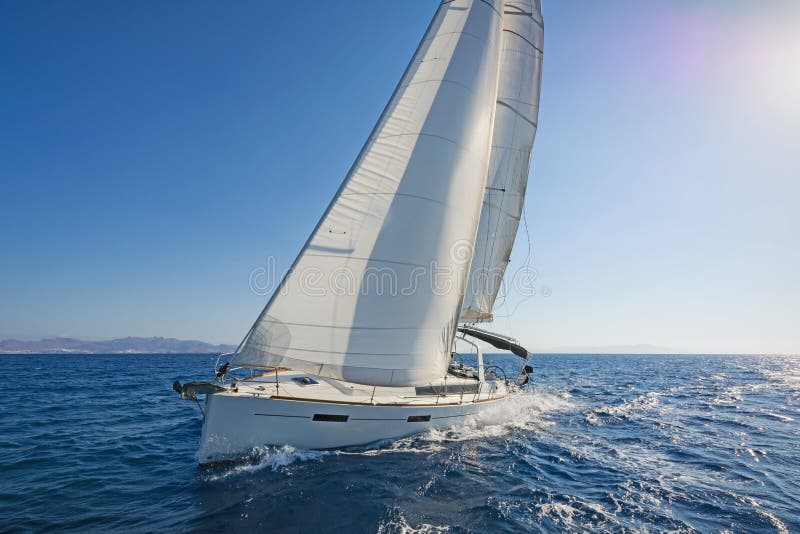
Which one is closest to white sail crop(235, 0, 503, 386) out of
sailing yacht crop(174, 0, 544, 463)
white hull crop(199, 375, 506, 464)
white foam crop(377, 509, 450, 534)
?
sailing yacht crop(174, 0, 544, 463)

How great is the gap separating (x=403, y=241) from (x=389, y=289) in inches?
53.9

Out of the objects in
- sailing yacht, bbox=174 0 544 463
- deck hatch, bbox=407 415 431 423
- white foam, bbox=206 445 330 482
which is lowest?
white foam, bbox=206 445 330 482

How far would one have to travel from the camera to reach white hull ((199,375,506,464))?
26.3 feet

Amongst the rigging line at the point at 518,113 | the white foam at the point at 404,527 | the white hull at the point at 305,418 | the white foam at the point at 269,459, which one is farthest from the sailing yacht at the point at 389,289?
the rigging line at the point at 518,113

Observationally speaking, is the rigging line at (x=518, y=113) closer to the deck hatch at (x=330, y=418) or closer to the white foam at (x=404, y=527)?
the deck hatch at (x=330, y=418)

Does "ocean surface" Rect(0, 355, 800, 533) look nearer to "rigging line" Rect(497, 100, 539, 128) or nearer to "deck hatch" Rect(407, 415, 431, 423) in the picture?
"deck hatch" Rect(407, 415, 431, 423)

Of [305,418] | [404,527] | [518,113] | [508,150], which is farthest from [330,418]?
[518,113]

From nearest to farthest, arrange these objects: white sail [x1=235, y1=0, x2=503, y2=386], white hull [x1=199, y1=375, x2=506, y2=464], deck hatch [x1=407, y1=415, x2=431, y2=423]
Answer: white hull [x1=199, y1=375, x2=506, y2=464] < white sail [x1=235, y1=0, x2=503, y2=386] < deck hatch [x1=407, y1=415, x2=431, y2=423]

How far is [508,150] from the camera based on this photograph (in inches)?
661

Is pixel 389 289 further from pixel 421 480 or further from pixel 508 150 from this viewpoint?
pixel 508 150

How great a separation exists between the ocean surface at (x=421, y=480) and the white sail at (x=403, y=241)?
2405mm

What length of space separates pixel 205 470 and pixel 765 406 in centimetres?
2571

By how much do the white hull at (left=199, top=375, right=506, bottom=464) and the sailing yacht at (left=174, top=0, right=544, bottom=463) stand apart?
0.10 feet

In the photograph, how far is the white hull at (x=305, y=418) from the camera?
26.3 feet
